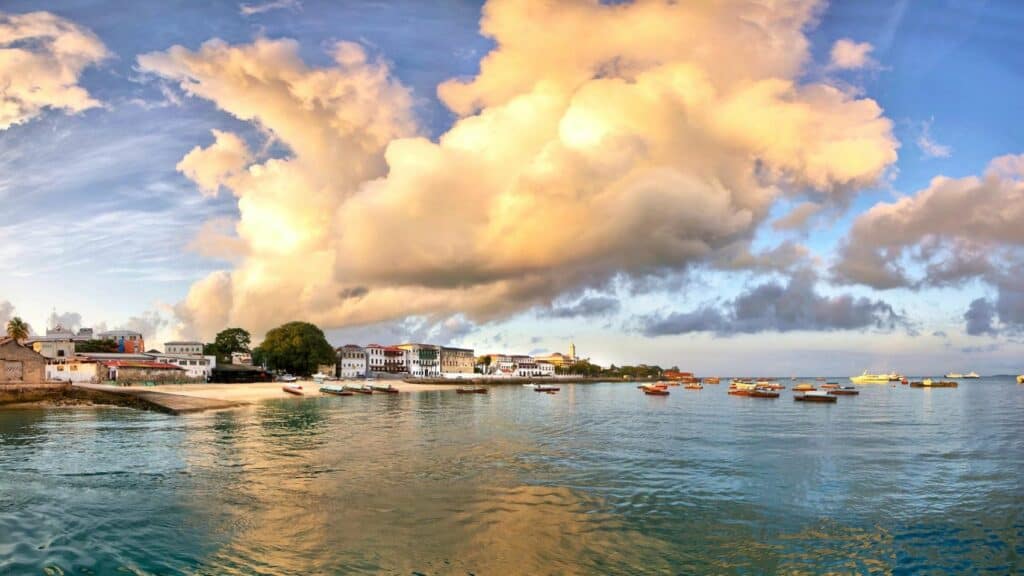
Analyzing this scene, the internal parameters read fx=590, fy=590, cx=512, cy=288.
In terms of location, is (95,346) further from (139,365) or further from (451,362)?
(451,362)

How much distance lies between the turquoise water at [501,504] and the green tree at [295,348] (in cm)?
9257

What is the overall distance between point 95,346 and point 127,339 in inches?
975

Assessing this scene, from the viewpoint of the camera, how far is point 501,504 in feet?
62.6

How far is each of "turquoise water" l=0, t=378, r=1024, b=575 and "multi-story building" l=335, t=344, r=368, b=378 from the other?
130027 millimetres

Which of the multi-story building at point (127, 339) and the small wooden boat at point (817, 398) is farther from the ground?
the multi-story building at point (127, 339)

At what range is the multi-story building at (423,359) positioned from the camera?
182000 mm

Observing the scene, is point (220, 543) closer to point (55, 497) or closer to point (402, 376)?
point (55, 497)

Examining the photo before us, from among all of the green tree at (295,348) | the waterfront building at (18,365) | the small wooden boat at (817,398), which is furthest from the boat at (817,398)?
the green tree at (295,348)

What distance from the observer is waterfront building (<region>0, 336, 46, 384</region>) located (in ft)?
200

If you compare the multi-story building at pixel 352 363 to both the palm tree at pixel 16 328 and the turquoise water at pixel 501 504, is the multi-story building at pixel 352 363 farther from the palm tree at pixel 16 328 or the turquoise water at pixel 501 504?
the turquoise water at pixel 501 504

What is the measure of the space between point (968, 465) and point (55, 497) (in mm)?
37191

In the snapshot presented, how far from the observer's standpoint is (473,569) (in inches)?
520

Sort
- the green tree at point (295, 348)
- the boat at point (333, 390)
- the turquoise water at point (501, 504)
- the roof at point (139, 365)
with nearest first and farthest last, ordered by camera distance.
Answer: the turquoise water at point (501, 504), the roof at point (139, 365), the boat at point (333, 390), the green tree at point (295, 348)

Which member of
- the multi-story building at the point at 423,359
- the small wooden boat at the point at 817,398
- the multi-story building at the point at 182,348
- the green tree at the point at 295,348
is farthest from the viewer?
the multi-story building at the point at 423,359
